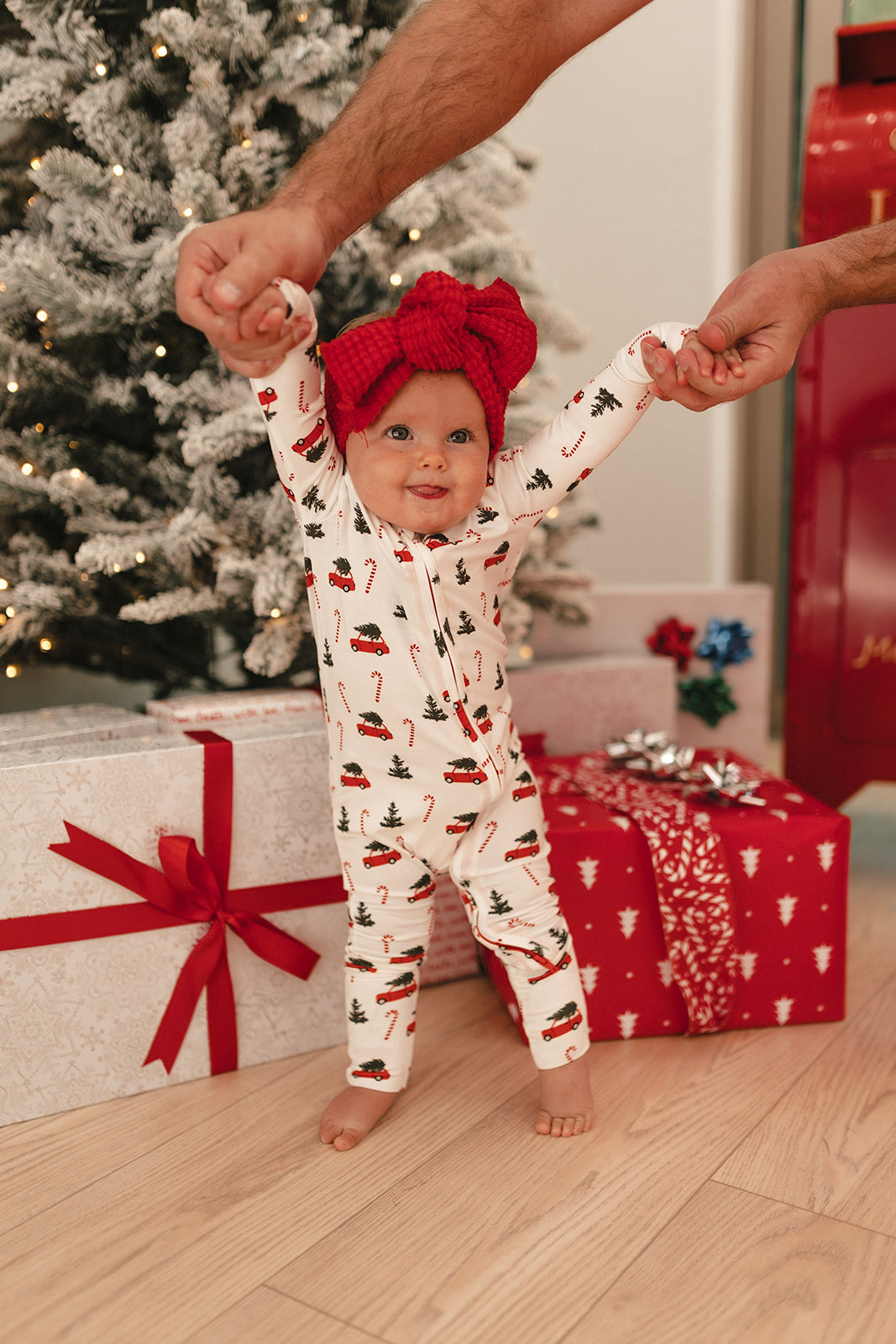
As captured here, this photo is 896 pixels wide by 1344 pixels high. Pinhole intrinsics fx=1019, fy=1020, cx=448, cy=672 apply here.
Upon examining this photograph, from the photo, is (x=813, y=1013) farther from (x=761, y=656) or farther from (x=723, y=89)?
(x=723, y=89)

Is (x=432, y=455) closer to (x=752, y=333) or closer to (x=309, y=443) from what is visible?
(x=309, y=443)

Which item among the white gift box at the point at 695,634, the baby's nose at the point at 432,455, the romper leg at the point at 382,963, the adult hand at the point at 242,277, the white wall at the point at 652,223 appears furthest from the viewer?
the white wall at the point at 652,223

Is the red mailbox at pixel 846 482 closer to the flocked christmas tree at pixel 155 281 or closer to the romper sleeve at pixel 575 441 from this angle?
the flocked christmas tree at pixel 155 281

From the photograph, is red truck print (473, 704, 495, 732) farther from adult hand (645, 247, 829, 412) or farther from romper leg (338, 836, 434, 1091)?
adult hand (645, 247, 829, 412)

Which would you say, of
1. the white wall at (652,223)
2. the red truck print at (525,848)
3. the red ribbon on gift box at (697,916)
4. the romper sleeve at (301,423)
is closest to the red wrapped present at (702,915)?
the red ribbon on gift box at (697,916)

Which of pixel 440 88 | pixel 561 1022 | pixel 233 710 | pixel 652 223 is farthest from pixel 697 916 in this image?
pixel 652 223

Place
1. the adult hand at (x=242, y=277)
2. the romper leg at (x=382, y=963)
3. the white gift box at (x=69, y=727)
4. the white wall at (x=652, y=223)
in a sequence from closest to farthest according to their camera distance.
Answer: the adult hand at (x=242, y=277) < the romper leg at (x=382, y=963) < the white gift box at (x=69, y=727) < the white wall at (x=652, y=223)

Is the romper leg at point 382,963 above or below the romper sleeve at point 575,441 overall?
below

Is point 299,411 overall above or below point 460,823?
above

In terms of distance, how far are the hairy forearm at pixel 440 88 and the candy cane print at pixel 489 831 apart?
0.50 metres

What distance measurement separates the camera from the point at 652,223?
2254 millimetres

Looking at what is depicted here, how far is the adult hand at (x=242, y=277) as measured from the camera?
26.6 inches

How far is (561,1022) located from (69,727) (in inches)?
22.9

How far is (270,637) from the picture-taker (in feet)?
3.81
